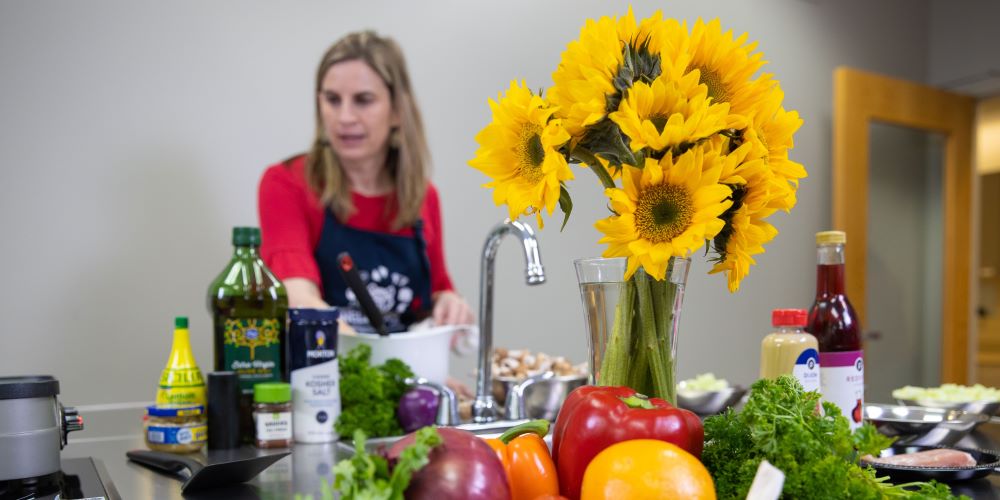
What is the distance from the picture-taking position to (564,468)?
1.89 ft

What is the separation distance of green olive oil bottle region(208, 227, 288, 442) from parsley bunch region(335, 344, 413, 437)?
95 millimetres

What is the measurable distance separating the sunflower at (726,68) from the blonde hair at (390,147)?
1.56 m

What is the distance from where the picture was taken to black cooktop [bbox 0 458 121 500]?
0.83 metres

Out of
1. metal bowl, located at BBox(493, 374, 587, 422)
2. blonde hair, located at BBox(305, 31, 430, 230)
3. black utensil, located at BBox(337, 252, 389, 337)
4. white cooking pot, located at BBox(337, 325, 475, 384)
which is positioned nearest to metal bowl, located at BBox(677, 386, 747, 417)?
metal bowl, located at BBox(493, 374, 587, 422)

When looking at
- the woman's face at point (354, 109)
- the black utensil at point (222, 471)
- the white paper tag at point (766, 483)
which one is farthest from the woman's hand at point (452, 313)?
the white paper tag at point (766, 483)

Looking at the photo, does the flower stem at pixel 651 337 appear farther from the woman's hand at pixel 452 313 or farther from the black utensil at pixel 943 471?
the woman's hand at pixel 452 313

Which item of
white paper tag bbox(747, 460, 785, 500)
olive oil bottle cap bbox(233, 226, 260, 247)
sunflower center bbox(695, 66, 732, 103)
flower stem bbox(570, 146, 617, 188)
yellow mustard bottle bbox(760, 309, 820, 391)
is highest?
sunflower center bbox(695, 66, 732, 103)

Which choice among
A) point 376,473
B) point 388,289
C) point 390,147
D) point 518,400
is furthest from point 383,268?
point 376,473

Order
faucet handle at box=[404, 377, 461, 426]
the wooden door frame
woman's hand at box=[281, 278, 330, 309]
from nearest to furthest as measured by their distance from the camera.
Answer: faucet handle at box=[404, 377, 461, 426], woman's hand at box=[281, 278, 330, 309], the wooden door frame

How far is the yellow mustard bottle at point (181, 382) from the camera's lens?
1.04 metres

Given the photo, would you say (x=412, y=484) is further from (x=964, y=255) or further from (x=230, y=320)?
(x=964, y=255)

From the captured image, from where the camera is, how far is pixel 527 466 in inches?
21.8

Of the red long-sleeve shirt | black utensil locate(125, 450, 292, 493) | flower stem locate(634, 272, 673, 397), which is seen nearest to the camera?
flower stem locate(634, 272, 673, 397)

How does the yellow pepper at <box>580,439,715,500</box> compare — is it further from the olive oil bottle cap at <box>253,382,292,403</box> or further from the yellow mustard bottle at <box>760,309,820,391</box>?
the olive oil bottle cap at <box>253,382,292,403</box>
